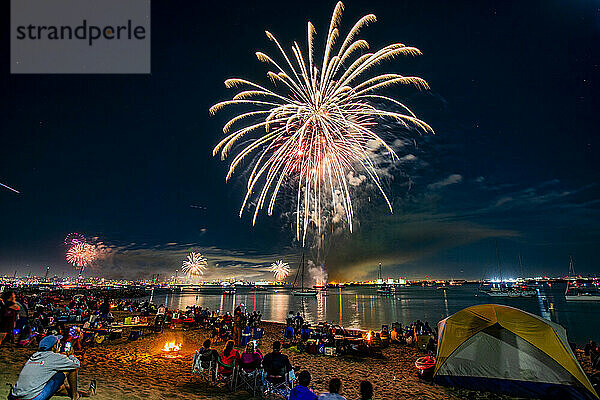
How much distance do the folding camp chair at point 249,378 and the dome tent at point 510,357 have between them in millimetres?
6637

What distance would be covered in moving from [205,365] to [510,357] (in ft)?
34.9

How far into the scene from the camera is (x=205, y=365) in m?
11.7

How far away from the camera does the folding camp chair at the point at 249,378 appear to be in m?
10.4

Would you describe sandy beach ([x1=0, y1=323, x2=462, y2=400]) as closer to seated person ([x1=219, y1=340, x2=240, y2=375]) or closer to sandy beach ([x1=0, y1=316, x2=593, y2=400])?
sandy beach ([x1=0, y1=316, x2=593, y2=400])

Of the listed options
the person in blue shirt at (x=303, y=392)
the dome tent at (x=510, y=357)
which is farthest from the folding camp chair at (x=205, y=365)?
the dome tent at (x=510, y=357)

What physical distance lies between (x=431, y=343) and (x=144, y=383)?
14.8 metres

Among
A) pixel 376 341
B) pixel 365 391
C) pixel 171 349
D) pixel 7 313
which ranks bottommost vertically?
pixel 376 341

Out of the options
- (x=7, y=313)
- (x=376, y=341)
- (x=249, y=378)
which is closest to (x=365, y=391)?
(x=249, y=378)

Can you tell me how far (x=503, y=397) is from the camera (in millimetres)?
10906

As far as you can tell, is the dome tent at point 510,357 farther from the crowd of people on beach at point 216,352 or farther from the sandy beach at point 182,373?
the crowd of people on beach at point 216,352

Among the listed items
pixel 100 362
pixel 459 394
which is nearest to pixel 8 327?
pixel 100 362

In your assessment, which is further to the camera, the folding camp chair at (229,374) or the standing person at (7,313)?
the standing person at (7,313)

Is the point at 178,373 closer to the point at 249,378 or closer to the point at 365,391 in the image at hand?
the point at 249,378

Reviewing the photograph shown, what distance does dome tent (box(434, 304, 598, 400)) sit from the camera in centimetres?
1041
